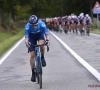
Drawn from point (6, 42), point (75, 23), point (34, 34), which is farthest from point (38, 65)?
point (75, 23)

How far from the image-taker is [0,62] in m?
15.1

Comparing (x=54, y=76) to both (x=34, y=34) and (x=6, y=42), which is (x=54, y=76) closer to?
(x=34, y=34)

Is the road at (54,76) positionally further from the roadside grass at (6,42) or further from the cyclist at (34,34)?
the roadside grass at (6,42)

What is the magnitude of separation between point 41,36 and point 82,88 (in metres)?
1.74

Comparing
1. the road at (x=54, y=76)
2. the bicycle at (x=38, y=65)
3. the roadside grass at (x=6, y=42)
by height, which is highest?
the bicycle at (x=38, y=65)

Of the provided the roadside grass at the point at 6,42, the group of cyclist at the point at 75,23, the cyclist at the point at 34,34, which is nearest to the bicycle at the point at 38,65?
the cyclist at the point at 34,34

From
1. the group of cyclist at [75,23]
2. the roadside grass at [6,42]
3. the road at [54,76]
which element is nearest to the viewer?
the road at [54,76]

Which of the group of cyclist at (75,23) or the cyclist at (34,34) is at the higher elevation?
the cyclist at (34,34)

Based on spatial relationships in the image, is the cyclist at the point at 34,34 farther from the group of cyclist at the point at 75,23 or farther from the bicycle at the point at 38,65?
the group of cyclist at the point at 75,23

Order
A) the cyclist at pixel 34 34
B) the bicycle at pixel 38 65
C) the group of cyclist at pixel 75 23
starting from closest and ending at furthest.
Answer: the bicycle at pixel 38 65 < the cyclist at pixel 34 34 < the group of cyclist at pixel 75 23

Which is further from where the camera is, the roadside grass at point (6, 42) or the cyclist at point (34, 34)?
the roadside grass at point (6, 42)

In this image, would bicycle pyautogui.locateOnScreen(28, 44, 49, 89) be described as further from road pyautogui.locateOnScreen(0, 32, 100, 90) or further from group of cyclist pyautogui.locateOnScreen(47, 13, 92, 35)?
group of cyclist pyautogui.locateOnScreen(47, 13, 92, 35)

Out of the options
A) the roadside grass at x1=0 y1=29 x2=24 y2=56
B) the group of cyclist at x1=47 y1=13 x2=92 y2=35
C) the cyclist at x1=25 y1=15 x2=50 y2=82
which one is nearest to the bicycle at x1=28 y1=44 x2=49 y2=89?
the cyclist at x1=25 y1=15 x2=50 y2=82

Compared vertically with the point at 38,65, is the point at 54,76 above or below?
below
